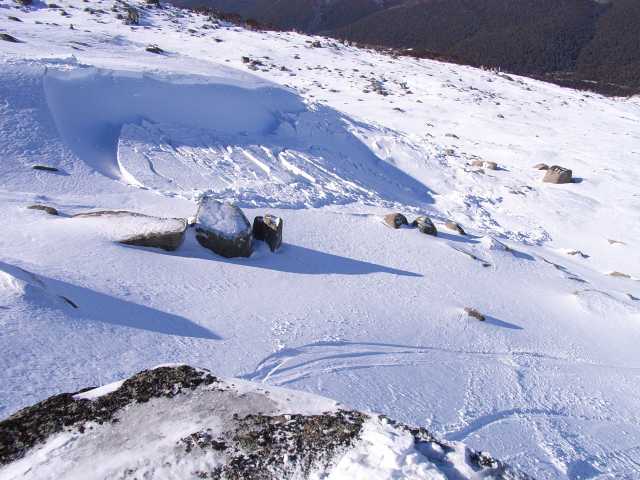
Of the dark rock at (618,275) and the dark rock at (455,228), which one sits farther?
the dark rock at (618,275)

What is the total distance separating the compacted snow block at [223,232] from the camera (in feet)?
14.9

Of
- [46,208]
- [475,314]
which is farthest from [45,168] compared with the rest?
[475,314]

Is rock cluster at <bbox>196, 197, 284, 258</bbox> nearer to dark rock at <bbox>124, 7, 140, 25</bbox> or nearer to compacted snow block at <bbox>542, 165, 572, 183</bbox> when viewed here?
compacted snow block at <bbox>542, 165, 572, 183</bbox>

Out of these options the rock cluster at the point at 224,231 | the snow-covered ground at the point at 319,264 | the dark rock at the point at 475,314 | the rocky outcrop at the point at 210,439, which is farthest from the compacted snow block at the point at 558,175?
the rocky outcrop at the point at 210,439

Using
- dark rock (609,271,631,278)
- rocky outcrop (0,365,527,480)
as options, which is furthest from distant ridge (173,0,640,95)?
rocky outcrop (0,365,527,480)

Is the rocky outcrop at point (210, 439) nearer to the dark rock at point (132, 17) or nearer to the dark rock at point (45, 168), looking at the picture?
the dark rock at point (45, 168)

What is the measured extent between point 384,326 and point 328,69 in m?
15.4

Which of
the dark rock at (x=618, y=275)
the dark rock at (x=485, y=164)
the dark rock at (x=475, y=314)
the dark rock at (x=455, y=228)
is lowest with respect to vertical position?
the dark rock at (x=618, y=275)

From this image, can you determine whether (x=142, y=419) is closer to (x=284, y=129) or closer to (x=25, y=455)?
(x=25, y=455)

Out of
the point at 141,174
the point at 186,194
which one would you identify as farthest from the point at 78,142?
the point at 186,194

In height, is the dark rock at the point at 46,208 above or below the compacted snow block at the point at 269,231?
below

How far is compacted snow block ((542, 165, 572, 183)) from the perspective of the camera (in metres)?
10.7

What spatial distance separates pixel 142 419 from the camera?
1.80 meters

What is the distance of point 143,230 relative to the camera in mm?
4266
